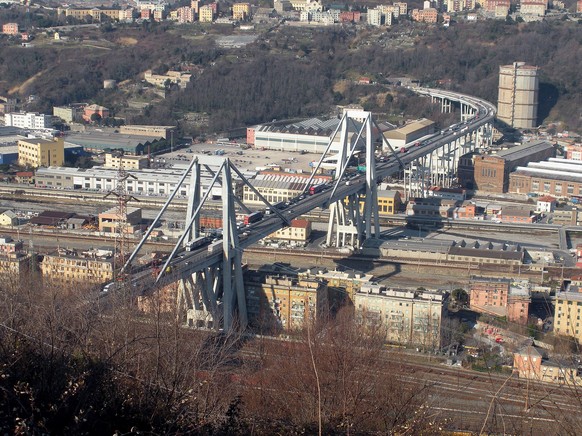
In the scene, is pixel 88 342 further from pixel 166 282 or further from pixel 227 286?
pixel 227 286

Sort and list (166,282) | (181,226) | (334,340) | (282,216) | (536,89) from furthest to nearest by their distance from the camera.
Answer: (536,89), (181,226), (282,216), (166,282), (334,340)

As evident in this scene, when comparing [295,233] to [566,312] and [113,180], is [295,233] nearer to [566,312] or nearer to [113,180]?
[113,180]

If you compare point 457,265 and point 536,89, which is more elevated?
point 536,89

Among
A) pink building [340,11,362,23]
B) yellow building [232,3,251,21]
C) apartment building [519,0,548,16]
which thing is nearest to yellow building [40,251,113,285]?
pink building [340,11,362,23]

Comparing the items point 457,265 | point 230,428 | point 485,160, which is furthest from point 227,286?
point 485,160

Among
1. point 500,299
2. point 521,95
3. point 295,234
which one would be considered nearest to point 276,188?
point 295,234

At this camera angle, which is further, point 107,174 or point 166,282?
point 107,174
